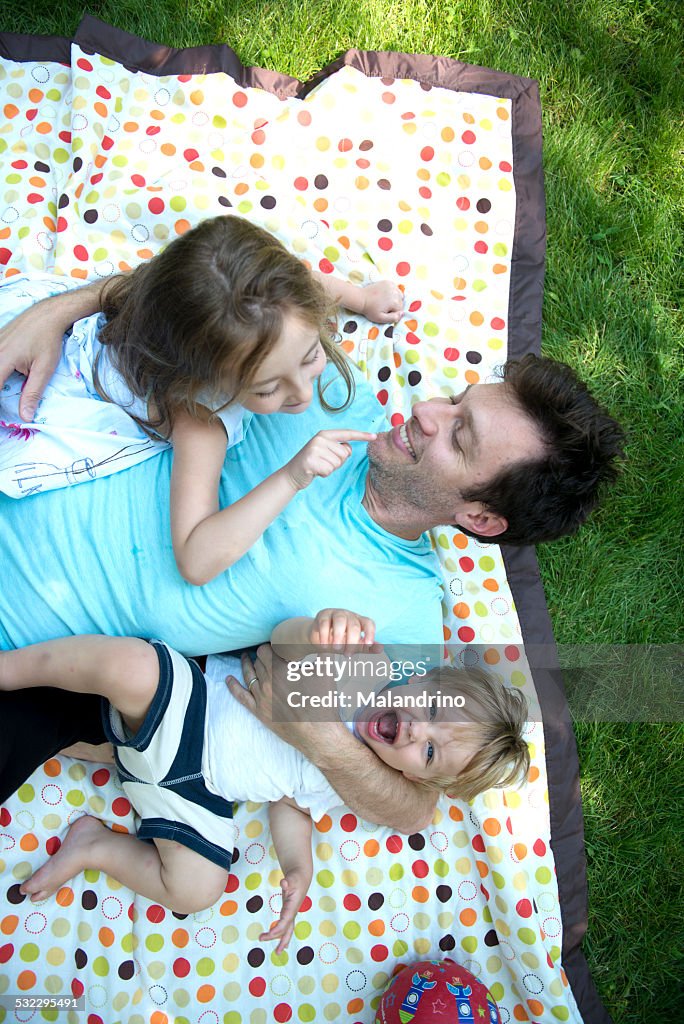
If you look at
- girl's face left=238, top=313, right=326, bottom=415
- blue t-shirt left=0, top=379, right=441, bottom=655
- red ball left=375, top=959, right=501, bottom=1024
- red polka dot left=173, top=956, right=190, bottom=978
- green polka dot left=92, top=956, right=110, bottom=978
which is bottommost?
green polka dot left=92, top=956, right=110, bottom=978

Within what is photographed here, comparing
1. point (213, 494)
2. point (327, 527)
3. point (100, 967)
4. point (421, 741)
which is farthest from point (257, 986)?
point (213, 494)

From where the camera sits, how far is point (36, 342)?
8.11 ft

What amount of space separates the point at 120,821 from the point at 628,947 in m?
1.91

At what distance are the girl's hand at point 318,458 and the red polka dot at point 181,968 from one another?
62.4 inches

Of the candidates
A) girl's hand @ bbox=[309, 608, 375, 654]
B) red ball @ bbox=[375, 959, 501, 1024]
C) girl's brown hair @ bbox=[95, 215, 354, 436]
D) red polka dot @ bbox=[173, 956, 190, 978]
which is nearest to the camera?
girl's brown hair @ bbox=[95, 215, 354, 436]

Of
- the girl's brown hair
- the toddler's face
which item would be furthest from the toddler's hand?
the toddler's face

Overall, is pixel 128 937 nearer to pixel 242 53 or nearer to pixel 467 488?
pixel 467 488

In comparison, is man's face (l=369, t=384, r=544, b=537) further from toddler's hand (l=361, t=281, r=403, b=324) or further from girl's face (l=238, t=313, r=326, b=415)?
toddler's hand (l=361, t=281, r=403, b=324)

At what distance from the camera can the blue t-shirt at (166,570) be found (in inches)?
97.6

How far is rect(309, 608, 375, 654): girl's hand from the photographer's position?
2156mm

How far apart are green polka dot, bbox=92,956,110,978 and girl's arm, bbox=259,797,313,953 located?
0.52 m

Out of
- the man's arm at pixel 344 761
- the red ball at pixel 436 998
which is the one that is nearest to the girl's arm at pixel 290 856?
the man's arm at pixel 344 761

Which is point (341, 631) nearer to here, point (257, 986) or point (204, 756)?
point (204, 756)

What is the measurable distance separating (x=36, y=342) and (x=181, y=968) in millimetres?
2029
